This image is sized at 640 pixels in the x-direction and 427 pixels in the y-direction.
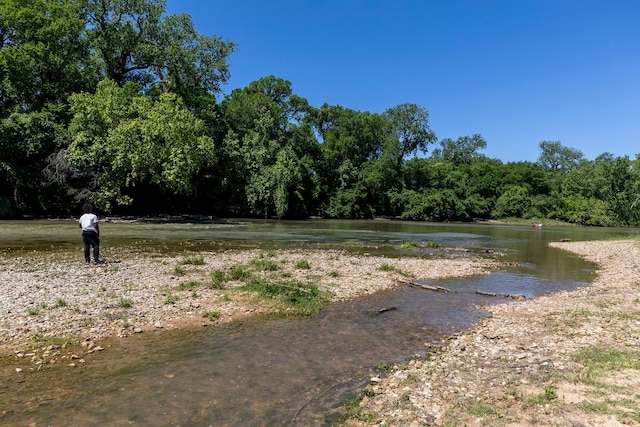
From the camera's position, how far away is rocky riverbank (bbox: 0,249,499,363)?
9.98 meters

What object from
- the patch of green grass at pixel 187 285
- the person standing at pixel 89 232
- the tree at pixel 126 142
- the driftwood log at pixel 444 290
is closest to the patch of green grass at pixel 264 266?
the patch of green grass at pixel 187 285

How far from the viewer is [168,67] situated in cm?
5991

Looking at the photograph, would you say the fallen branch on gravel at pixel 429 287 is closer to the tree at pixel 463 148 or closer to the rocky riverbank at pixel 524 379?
the rocky riverbank at pixel 524 379

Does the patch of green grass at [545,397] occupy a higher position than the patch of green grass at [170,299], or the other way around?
the patch of green grass at [170,299]

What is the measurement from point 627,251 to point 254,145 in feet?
181

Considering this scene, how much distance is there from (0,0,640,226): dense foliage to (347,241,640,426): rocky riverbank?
42316 mm

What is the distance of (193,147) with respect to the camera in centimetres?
4847

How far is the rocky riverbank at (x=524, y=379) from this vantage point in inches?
236

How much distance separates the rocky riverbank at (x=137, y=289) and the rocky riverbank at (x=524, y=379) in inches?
227

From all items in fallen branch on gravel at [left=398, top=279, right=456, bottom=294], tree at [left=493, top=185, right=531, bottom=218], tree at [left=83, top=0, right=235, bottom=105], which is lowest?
fallen branch on gravel at [left=398, top=279, right=456, bottom=294]

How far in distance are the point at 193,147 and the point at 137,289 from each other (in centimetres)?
3737

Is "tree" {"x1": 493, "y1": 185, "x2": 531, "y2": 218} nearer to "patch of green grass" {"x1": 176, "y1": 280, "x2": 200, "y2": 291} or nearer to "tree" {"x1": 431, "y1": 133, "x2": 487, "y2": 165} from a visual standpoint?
"tree" {"x1": 431, "y1": 133, "x2": 487, "y2": 165}

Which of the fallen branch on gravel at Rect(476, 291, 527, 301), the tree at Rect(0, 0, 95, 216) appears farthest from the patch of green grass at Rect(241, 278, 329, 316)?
the tree at Rect(0, 0, 95, 216)

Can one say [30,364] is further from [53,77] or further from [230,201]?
[230,201]
